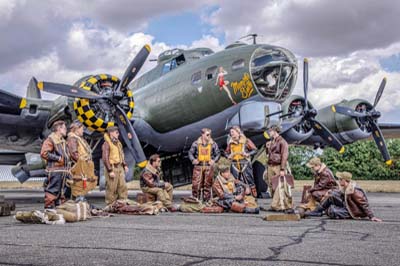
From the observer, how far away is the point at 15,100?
1255cm

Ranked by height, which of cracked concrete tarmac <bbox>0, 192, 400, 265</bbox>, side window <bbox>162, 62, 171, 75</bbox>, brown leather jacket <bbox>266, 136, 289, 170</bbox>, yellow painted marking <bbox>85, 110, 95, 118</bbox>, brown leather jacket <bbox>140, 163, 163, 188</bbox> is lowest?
cracked concrete tarmac <bbox>0, 192, 400, 265</bbox>

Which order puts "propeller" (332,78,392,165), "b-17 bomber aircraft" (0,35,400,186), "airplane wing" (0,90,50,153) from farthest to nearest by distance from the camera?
"propeller" (332,78,392,165) → "airplane wing" (0,90,50,153) → "b-17 bomber aircraft" (0,35,400,186)

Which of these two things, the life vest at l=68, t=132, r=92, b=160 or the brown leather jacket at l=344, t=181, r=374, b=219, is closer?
the brown leather jacket at l=344, t=181, r=374, b=219

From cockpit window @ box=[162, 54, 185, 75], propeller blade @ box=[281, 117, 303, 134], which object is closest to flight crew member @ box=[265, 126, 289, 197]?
propeller blade @ box=[281, 117, 303, 134]

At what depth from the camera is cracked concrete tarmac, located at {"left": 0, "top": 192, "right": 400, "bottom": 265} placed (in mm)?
4285

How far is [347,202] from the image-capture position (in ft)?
26.3

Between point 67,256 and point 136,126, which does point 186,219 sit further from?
point 136,126

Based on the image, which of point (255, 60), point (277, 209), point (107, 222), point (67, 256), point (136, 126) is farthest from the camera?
point (136, 126)

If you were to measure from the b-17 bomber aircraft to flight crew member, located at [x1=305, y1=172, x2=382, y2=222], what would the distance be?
14.8 feet

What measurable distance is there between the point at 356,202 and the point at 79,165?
4696 mm

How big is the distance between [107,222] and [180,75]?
7097 mm

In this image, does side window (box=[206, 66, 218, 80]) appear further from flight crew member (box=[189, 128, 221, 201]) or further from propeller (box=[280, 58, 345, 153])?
propeller (box=[280, 58, 345, 153])

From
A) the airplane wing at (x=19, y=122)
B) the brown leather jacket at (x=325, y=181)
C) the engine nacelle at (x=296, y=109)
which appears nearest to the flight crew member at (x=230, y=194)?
the brown leather jacket at (x=325, y=181)

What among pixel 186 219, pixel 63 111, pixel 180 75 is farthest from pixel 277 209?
pixel 63 111
